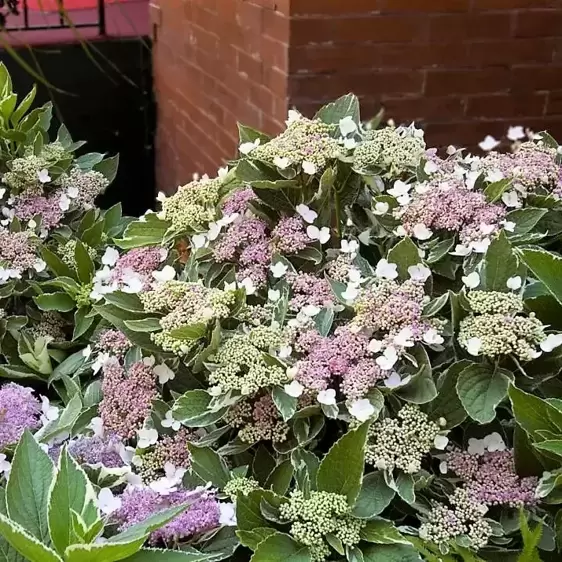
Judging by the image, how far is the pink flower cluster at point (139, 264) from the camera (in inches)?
46.4

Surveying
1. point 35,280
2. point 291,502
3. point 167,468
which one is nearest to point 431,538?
point 291,502

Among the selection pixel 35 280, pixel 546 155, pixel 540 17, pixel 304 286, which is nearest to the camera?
pixel 304 286

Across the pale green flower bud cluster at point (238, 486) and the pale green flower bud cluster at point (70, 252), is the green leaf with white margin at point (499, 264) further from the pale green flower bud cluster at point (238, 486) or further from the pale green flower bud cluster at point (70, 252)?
the pale green flower bud cluster at point (70, 252)

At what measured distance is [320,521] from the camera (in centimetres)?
83

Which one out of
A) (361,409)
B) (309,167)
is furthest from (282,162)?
(361,409)

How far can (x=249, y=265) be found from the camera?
A: 1116mm

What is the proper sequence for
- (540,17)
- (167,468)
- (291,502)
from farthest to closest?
(540,17)
(167,468)
(291,502)

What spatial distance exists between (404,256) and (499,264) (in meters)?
0.11

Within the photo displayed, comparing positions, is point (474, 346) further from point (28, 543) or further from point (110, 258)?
point (110, 258)

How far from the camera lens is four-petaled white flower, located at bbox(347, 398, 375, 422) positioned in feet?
2.91

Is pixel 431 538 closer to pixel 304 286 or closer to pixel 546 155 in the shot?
pixel 304 286

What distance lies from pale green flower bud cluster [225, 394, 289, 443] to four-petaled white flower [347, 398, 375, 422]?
0.31 feet

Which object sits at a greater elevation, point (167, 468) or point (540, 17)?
point (540, 17)

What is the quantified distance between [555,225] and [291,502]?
1.80 feet
